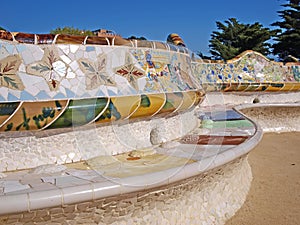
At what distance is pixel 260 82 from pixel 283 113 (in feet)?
2.84

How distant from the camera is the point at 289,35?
1758 centimetres

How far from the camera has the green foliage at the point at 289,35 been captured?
17641 mm

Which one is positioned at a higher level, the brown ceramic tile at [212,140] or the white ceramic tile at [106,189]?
the brown ceramic tile at [212,140]

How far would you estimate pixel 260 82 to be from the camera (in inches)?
317

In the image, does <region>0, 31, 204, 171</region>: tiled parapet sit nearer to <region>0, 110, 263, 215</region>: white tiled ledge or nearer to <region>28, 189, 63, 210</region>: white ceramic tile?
<region>0, 110, 263, 215</region>: white tiled ledge

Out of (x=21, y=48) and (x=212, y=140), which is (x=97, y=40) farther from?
(x=212, y=140)

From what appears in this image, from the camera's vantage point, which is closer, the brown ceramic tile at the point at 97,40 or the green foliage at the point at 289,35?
the brown ceramic tile at the point at 97,40

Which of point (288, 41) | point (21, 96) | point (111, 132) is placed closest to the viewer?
point (21, 96)

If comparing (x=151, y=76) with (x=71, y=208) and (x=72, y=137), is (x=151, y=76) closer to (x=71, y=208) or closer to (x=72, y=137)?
(x=72, y=137)

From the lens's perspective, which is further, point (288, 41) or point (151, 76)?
point (288, 41)

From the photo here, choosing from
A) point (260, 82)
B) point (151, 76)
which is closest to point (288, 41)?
point (260, 82)

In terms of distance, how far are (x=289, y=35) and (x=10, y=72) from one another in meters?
17.4

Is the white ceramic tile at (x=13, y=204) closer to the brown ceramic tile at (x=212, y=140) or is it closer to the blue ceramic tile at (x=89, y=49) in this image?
the blue ceramic tile at (x=89, y=49)

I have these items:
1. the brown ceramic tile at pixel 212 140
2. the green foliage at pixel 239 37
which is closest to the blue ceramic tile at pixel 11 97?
the brown ceramic tile at pixel 212 140
